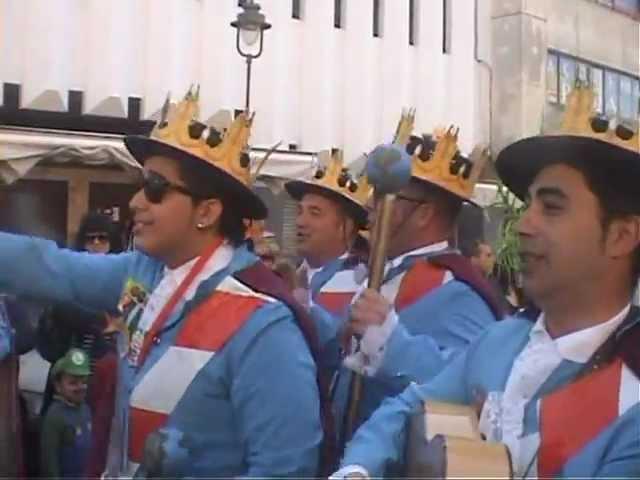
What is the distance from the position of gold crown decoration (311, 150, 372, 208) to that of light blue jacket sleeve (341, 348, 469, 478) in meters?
2.76

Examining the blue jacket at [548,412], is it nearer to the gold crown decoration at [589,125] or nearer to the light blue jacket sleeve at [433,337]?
the gold crown decoration at [589,125]

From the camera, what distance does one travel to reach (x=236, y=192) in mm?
3004

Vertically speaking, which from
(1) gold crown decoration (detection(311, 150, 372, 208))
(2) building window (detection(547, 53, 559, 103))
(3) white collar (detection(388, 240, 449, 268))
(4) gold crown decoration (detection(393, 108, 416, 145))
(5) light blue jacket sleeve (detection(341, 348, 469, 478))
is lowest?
(5) light blue jacket sleeve (detection(341, 348, 469, 478))

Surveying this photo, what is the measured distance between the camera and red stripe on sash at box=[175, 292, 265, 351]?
2.71m

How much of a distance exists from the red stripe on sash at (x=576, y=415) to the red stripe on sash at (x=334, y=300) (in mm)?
2850

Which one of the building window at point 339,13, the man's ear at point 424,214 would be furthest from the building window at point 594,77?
the man's ear at point 424,214

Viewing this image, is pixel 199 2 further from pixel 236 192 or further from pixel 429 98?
pixel 236 192

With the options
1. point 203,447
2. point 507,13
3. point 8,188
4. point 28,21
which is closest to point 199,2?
point 28,21

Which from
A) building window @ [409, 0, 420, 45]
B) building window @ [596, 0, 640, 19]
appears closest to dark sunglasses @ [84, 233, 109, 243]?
building window @ [409, 0, 420, 45]

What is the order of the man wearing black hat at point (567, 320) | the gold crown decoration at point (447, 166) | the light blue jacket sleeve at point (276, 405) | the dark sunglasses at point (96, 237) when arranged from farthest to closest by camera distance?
the dark sunglasses at point (96, 237)
the gold crown decoration at point (447, 166)
the light blue jacket sleeve at point (276, 405)
the man wearing black hat at point (567, 320)

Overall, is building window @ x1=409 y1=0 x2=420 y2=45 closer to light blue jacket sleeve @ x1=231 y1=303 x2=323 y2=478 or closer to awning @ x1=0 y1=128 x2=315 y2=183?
awning @ x1=0 y1=128 x2=315 y2=183

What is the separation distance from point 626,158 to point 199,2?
38.1ft

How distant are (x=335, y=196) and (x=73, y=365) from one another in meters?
1.55

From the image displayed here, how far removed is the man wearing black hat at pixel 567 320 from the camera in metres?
2.17
